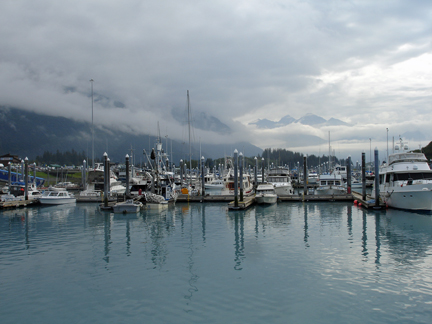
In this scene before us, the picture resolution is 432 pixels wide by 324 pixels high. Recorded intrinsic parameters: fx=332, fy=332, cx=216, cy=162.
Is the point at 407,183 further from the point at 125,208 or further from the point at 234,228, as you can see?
the point at 125,208

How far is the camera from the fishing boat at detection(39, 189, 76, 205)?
45.4m

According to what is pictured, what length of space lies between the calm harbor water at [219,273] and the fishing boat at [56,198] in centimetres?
1811

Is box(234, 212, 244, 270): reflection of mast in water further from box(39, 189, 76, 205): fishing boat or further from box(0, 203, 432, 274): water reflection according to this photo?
box(39, 189, 76, 205): fishing boat

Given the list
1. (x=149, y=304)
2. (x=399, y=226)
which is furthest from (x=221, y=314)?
(x=399, y=226)

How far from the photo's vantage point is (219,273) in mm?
14766

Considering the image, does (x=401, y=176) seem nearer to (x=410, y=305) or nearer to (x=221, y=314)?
(x=410, y=305)

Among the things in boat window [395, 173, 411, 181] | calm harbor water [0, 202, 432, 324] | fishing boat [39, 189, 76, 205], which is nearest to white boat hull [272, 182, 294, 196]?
boat window [395, 173, 411, 181]

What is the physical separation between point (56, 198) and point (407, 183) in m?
43.2

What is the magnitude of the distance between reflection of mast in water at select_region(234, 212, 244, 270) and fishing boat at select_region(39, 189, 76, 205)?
26.2m

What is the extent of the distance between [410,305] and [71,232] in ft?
74.1

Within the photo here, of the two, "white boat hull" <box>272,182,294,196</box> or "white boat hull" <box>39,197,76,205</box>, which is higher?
"white boat hull" <box>272,182,294,196</box>

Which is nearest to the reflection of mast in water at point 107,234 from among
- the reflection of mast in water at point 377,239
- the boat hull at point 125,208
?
the boat hull at point 125,208

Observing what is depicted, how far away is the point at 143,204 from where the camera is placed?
1554 inches

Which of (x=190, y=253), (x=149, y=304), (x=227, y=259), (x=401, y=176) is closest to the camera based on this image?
(x=149, y=304)
